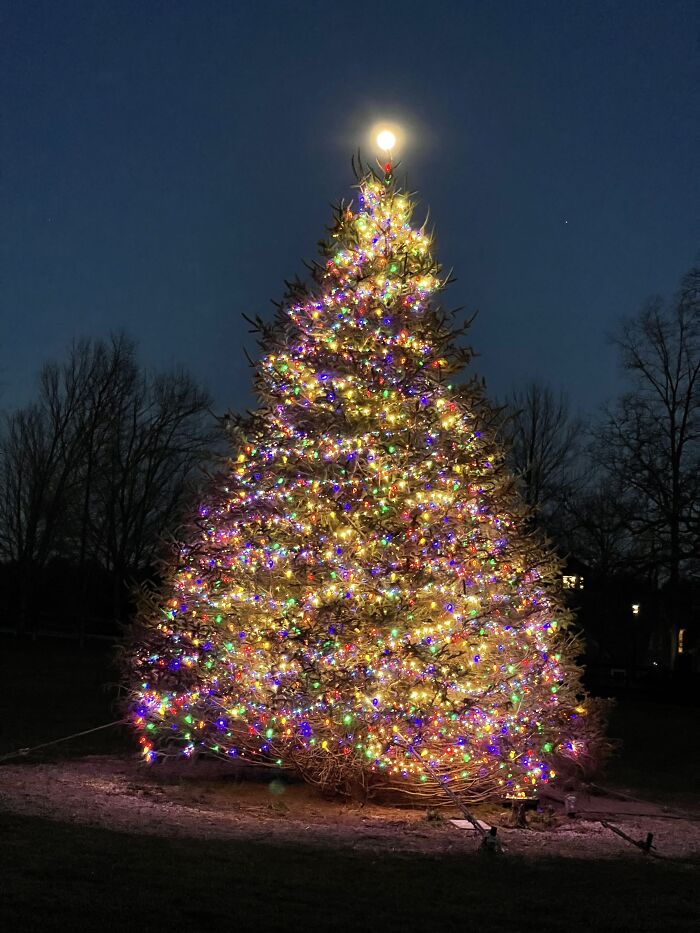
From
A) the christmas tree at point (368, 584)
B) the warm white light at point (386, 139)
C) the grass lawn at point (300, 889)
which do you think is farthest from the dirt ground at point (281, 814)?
the warm white light at point (386, 139)

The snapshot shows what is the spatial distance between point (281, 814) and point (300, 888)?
2970 millimetres

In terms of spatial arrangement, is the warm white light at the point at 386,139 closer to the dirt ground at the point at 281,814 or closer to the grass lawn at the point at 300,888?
the dirt ground at the point at 281,814

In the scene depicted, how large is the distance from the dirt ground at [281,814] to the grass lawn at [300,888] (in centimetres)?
49

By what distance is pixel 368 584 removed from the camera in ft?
29.7

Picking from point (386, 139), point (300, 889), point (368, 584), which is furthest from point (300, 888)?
point (386, 139)

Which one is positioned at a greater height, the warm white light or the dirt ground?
the warm white light

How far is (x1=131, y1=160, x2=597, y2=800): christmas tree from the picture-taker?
8.96m

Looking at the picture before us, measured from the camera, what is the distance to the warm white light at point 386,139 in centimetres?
1026

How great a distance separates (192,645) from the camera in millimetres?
9609

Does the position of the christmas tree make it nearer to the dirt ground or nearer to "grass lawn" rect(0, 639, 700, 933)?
the dirt ground

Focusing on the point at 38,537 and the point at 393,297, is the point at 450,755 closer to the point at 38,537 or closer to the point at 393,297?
the point at 393,297

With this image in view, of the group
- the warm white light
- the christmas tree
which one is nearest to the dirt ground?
the christmas tree

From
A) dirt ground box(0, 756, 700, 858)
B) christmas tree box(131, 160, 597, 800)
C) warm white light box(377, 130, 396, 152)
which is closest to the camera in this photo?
dirt ground box(0, 756, 700, 858)

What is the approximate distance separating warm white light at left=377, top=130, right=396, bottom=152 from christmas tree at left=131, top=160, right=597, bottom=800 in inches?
34.1
